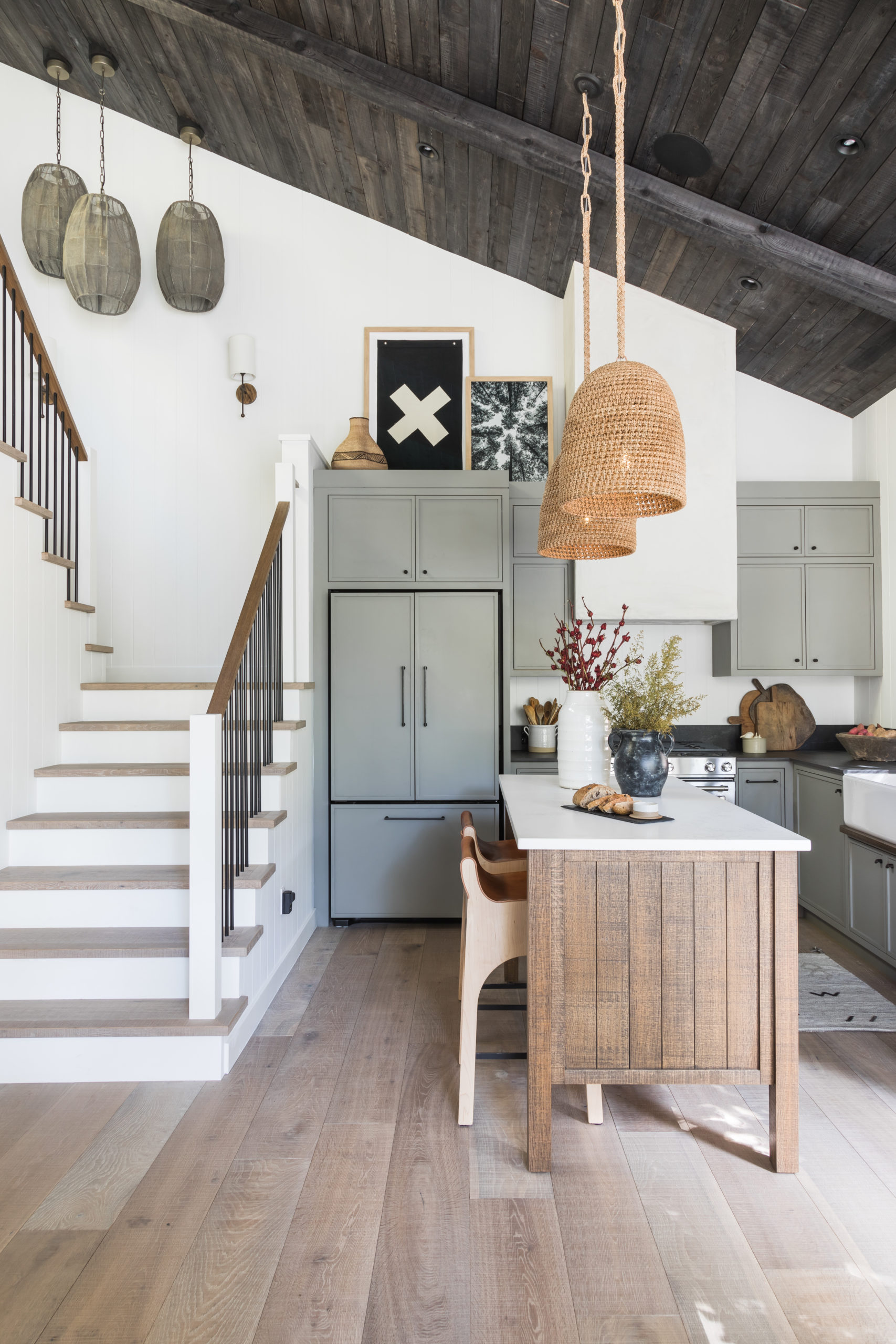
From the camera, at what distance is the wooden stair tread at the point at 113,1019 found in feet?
8.29

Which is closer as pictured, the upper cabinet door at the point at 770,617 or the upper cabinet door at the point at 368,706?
the upper cabinet door at the point at 368,706

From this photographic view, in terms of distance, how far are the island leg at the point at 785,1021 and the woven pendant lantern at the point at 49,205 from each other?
16.8 ft

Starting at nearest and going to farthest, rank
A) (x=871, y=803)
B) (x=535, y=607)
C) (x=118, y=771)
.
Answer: (x=118, y=771) < (x=871, y=803) < (x=535, y=607)

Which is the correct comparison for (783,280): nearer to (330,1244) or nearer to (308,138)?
(308,138)

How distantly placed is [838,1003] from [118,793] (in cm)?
308

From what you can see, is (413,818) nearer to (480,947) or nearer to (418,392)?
(480,947)

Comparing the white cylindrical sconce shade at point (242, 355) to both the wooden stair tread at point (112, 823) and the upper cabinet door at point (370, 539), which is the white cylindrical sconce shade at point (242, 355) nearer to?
the upper cabinet door at point (370, 539)

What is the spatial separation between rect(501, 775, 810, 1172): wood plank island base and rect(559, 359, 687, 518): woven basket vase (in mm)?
921

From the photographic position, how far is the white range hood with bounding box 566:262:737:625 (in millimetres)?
4391

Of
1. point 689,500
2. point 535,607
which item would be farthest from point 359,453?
point 689,500

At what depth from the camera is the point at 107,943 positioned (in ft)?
9.02

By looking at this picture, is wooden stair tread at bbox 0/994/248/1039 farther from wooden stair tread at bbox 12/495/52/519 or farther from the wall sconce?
the wall sconce

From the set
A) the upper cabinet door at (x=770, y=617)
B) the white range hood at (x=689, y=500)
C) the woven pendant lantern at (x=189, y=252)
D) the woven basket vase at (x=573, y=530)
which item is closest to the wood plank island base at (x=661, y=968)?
the woven basket vase at (x=573, y=530)

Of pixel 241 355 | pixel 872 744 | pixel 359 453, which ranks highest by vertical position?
pixel 241 355
